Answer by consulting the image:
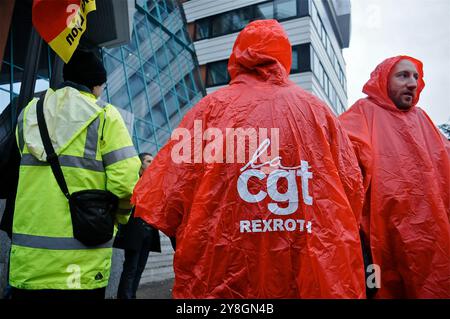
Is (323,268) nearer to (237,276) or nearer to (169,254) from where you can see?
(237,276)

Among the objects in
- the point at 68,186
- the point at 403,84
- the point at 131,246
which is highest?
the point at 403,84

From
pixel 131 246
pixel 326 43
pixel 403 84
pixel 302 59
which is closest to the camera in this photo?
pixel 403 84

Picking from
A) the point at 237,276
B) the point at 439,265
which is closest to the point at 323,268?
the point at 237,276

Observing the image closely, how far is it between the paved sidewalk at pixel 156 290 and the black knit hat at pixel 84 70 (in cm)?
389

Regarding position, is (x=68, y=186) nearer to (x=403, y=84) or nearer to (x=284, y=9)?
(x=403, y=84)

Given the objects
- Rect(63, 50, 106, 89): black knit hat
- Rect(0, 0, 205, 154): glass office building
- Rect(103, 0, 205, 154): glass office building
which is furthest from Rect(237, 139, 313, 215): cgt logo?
Rect(103, 0, 205, 154): glass office building

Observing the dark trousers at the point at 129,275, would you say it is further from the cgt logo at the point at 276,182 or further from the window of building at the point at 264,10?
the window of building at the point at 264,10

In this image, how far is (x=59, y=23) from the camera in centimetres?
263

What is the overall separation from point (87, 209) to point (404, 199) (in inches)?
80.2

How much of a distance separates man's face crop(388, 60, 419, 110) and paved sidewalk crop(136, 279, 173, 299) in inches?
163

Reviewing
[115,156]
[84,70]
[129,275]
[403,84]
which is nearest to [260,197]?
[115,156]

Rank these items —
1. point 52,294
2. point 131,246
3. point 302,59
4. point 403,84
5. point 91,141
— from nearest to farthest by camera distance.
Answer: point 52,294
point 91,141
point 403,84
point 131,246
point 302,59

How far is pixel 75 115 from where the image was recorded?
2170 mm
